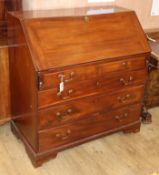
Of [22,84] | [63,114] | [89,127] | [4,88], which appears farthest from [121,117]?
[4,88]

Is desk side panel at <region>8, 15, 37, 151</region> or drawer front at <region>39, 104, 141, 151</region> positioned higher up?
desk side panel at <region>8, 15, 37, 151</region>

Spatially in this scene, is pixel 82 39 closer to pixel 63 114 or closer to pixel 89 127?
pixel 63 114

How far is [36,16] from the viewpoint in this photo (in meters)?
1.89

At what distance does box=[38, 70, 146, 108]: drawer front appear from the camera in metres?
1.84

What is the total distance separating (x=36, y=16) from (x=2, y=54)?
1.43 feet

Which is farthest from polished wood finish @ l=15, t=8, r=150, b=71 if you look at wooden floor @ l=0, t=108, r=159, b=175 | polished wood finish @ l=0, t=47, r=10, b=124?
wooden floor @ l=0, t=108, r=159, b=175

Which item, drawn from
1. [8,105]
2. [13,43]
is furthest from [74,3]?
[8,105]

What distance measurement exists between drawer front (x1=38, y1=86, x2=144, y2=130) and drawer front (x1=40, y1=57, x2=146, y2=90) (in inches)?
6.9

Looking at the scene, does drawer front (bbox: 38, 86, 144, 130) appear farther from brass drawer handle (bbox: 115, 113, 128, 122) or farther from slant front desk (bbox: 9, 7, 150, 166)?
brass drawer handle (bbox: 115, 113, 128, 122)

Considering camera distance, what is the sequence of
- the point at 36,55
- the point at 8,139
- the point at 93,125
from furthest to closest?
the point at 8,139
the point at 93,125
the point at 36,55

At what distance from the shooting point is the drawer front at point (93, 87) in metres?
1.84

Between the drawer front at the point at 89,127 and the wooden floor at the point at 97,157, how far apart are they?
0.16 metres

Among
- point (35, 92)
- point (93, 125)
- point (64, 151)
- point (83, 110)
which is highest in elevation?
point (35, 92)

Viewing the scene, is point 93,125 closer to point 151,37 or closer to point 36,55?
point 36,55
